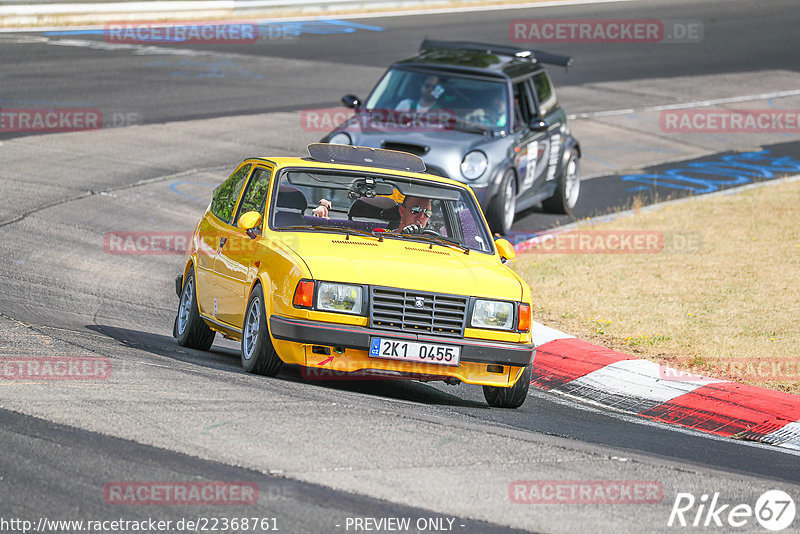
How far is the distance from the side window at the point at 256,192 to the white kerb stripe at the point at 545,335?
9.29ft

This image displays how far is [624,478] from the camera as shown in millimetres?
6332

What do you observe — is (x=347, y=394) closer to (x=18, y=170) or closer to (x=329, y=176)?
(x=329, y=176)

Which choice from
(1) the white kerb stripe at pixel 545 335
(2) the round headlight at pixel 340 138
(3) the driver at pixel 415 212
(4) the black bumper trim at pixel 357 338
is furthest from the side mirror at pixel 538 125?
(4) the black bumper trim at pixel 357 338

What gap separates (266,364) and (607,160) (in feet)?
47.8

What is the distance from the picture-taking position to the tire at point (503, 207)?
14656 millimetres

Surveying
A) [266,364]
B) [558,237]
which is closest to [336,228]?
[266,364]

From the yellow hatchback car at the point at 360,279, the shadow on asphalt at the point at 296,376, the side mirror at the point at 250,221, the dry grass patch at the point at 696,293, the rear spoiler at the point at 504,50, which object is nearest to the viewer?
the yellow hatchback car at the point at 360,279

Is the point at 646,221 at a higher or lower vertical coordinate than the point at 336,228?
lower

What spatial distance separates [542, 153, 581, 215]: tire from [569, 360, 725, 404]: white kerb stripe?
7366 millimetres

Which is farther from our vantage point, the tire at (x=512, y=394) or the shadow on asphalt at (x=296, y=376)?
the shadow on asphalt at (x=296, y=376)

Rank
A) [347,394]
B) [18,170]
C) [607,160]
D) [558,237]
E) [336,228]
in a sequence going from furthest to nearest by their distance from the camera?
[607,160], [18,170], [558,237], [336,228], [347,394]

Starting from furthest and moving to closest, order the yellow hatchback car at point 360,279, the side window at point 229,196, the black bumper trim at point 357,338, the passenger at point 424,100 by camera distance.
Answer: the passenger at point 424,100 → the side window at point 229,196 → the yellow hatchback car at point 360,279 → the black bumper trim at point 357,338

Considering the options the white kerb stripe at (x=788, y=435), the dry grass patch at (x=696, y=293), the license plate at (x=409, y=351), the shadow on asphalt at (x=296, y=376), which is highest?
the license plate at (x=409, y=351)

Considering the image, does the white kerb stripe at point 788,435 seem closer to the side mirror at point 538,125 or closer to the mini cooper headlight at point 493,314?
the mini cooper headlight at point 493,314
